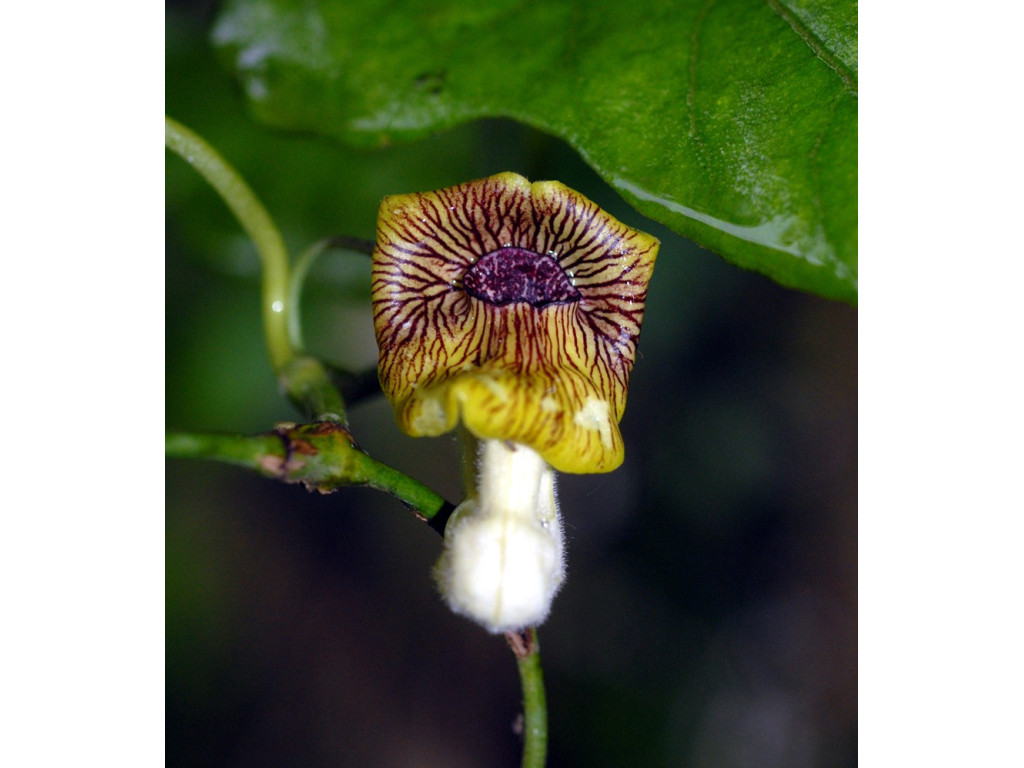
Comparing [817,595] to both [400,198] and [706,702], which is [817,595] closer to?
[706,702]

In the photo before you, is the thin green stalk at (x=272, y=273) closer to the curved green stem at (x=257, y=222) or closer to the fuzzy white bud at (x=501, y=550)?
the curved green stem at (x=257, y=222)

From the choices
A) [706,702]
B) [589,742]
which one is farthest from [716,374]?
[589,742]

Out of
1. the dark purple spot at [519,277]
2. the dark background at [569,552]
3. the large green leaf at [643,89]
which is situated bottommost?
the dark background at [569,552]

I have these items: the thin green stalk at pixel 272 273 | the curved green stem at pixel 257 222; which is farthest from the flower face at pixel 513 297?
the curved green stem at pixel 257 222

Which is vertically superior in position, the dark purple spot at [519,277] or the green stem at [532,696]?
the dark purple spot at [519,277]

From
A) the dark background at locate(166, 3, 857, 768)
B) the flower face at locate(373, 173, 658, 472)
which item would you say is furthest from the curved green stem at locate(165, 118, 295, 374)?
the dark background at locate(166, 3, 857, 768)

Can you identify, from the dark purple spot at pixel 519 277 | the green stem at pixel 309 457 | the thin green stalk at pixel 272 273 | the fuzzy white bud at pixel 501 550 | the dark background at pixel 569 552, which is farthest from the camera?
the dark background at pixel 569 552

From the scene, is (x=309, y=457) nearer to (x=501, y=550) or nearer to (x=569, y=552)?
(x=501, y=550)
